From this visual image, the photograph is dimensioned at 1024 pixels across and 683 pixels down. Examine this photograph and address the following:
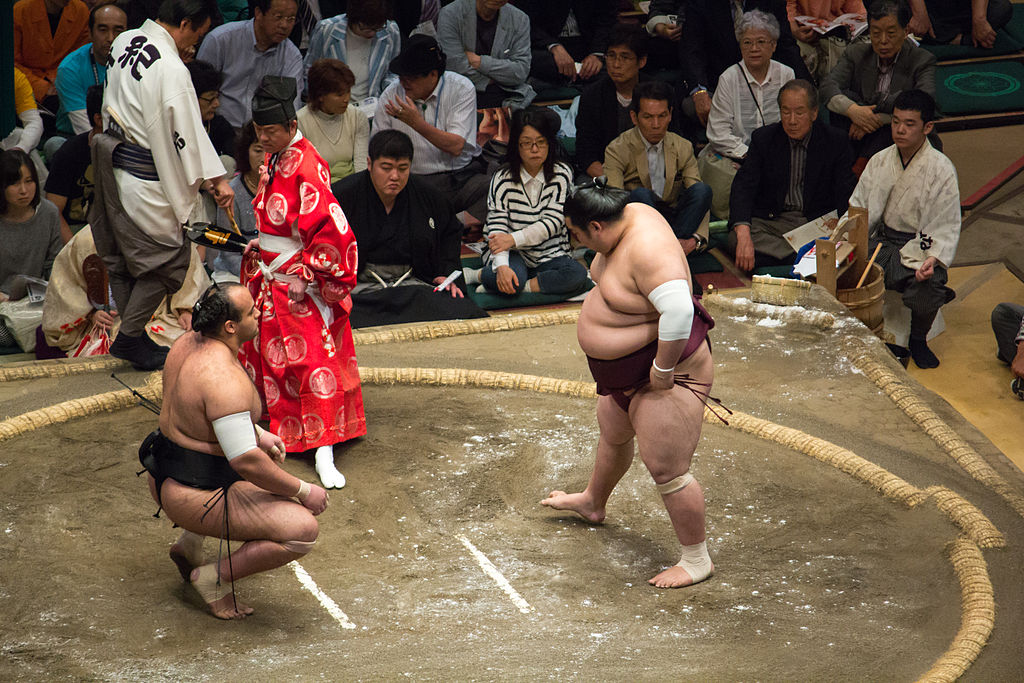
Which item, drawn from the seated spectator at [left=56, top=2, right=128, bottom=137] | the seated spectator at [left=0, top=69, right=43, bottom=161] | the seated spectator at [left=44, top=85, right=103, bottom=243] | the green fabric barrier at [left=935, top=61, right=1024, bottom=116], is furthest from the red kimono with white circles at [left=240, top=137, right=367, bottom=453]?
the green fabric barrier at [left=935, top=61, right=1024, bottom=116]

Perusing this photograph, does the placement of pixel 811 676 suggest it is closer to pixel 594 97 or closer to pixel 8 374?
pixel 8 374

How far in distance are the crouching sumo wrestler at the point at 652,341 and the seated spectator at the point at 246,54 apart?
2.39 m

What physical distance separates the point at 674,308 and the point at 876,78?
302 cm

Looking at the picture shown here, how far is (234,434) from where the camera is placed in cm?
215

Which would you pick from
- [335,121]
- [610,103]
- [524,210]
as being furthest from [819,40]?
[335,121]

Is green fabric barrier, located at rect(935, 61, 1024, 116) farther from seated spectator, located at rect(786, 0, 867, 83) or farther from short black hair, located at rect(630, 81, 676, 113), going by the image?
short black hair, located at rect(630, 81, 676, 113)

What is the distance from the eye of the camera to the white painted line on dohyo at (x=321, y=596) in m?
2.35

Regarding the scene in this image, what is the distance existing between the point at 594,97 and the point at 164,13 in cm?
202

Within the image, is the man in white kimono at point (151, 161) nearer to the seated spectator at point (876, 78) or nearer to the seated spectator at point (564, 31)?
the seated spectator at point (564, 31)

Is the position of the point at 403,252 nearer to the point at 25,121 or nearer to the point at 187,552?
the point at 25,121

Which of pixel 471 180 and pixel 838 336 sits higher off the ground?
pixel 471 180

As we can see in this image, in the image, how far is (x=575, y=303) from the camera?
4301 millimetres

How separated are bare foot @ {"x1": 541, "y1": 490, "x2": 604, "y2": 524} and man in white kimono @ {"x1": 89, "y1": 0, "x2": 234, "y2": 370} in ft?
4.04

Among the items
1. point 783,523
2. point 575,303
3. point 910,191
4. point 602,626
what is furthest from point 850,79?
point 602,626
